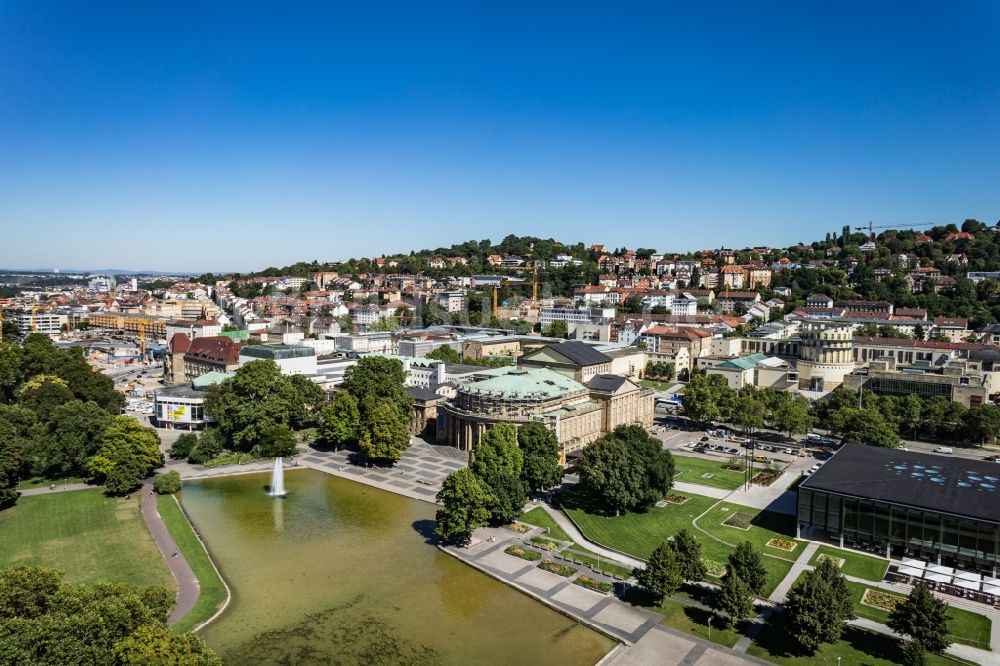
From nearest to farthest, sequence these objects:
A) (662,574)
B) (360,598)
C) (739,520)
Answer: (662,574) → (360,598) → (739,520)

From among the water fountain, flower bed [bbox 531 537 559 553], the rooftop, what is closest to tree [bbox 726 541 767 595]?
flower bed [bbox 531 537 559 553]

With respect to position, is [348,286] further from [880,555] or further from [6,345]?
[880,555]

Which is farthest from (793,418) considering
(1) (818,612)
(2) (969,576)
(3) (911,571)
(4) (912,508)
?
(1) (818,612)

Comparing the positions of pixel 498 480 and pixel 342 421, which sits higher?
pixel 498 480

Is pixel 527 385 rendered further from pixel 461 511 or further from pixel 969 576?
pixel 969 576

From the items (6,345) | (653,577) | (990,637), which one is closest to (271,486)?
(653,577)

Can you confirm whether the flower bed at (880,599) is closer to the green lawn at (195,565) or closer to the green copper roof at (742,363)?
the green lawn at (195,565)

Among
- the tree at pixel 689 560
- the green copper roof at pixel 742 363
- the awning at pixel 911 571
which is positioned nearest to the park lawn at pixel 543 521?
the tree at pixel 689 560

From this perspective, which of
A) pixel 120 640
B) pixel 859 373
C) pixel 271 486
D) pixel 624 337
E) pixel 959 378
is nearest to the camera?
pixel 120 640
